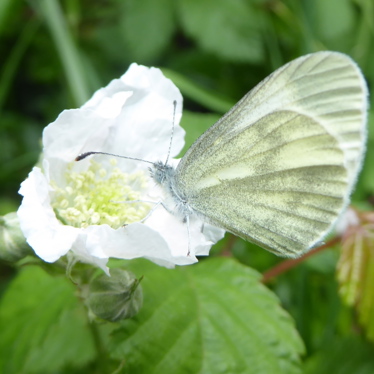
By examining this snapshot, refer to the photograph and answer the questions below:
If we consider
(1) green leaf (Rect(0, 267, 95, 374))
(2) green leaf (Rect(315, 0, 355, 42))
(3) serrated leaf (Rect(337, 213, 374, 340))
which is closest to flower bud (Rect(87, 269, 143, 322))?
(1) green leaf (Rect(0, 267, 95, 374))

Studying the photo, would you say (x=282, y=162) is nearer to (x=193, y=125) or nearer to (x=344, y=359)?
(x=193, y=125)

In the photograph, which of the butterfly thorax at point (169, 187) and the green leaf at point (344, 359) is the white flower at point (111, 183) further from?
the green leaf at point (344, 359)

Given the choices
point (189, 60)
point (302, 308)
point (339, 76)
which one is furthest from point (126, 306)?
point (189, 60)

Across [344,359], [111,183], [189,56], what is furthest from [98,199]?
[189,56]

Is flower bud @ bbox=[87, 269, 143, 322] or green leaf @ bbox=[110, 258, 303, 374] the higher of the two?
flower bud @ bbox=[87, 269, 143, 322]

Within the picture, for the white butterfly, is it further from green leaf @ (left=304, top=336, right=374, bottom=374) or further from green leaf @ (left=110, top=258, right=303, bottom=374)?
green leaf @ (left=304, top=336, right=374, bottom=374)

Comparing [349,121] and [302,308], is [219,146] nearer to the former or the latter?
[349,121]

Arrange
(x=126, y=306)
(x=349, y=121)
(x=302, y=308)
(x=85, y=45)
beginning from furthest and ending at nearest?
(x=85, y=45)
(x=302, y=308)
(x=349, y=121)
(x=126, y=306)
